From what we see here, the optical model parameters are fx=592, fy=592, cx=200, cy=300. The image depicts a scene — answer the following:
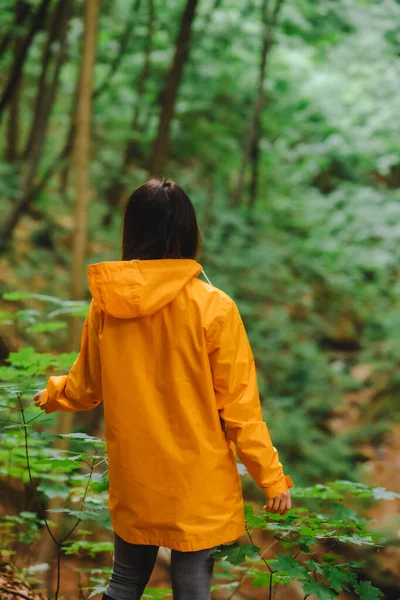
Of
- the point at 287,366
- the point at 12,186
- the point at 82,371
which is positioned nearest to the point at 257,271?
the point at 287,366

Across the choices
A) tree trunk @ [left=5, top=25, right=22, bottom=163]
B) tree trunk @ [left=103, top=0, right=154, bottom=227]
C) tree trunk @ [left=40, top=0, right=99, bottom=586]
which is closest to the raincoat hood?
tree trunk @ [left=40, top=0, right=99, bottom=586]

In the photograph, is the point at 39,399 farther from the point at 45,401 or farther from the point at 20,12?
the point at 20,12

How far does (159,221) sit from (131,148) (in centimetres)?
862

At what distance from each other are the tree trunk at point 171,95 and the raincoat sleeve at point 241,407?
16.4ft

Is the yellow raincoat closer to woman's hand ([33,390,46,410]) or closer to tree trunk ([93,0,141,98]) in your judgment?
woman's hand ([33,390,46,410])

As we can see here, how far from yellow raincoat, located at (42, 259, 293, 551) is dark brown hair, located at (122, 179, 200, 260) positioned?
78mm

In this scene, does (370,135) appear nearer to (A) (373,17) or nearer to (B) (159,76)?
(A) (373,17)

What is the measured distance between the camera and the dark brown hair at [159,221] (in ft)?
6.39

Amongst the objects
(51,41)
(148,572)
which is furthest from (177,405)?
(51,41)

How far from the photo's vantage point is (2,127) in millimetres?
10766

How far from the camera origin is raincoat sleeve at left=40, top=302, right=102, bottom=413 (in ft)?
6.73

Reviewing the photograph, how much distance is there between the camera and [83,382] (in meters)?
2.10

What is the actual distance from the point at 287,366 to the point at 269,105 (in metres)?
4.57

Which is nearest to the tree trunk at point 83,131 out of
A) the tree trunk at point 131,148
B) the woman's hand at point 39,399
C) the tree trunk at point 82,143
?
the tree trunk at point 82,143
